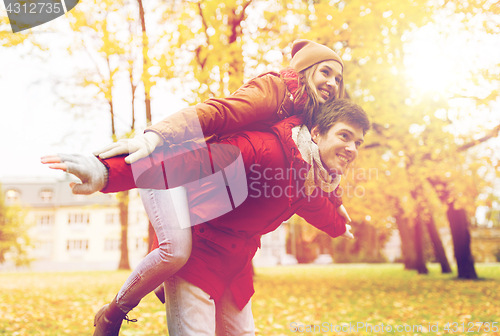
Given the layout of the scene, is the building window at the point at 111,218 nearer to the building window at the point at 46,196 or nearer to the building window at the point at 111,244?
the building window at the point at 111,244

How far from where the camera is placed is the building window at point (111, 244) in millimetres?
44344

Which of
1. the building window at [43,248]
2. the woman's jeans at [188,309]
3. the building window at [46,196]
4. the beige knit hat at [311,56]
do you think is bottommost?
the building window at [43,248]

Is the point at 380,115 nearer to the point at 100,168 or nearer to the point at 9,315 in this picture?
the point at 100,168

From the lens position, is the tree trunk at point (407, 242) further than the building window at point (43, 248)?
No

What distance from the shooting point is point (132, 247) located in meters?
44.5

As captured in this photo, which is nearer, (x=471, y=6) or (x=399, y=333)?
(x=399, y=333)

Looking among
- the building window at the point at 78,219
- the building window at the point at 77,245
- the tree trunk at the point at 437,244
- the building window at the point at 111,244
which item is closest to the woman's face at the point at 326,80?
the tree trunk at the point at 437,244

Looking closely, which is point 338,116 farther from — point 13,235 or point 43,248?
point 43,248

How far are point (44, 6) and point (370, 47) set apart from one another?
5.51 m

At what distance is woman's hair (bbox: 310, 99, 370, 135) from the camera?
1.71 metres

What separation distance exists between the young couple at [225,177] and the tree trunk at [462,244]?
12.2 metres

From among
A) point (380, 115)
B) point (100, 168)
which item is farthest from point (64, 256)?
point (100, 168)

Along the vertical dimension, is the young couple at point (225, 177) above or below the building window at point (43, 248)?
above

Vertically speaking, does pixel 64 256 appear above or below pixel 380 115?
below
